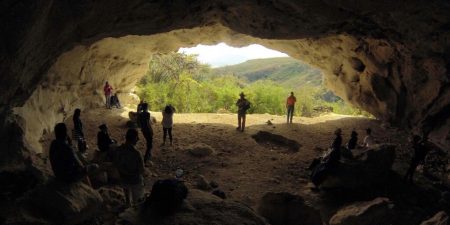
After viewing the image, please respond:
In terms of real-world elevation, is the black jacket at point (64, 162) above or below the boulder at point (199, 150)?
above

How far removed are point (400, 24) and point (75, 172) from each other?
9.41m

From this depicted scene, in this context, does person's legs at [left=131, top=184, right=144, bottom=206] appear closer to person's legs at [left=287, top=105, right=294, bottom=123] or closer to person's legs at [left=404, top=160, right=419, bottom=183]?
person's legs at [left=404, top=160, right=419, bottom=183]

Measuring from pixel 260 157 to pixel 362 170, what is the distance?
3.47 metres

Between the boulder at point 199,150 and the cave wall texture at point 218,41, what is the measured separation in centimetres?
366

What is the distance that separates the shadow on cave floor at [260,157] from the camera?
8.91 m

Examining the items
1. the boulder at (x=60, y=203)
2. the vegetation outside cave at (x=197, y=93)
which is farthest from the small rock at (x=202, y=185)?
the vegetation outside cave at (x=197, y=93)

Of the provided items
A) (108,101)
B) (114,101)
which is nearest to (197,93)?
(114,101)

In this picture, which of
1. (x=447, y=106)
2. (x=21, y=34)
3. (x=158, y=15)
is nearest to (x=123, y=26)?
(x=158, y=15)

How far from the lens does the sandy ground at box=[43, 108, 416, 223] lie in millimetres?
9602

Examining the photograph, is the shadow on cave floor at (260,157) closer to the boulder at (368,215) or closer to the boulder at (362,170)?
the boulder at (362,170)

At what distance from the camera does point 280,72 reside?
91875 millimetres

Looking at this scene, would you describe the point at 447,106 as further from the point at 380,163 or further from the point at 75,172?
the point at 75,172

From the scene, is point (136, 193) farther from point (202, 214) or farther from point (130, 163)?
point (202, 214)

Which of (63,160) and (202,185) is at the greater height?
(63,160)
